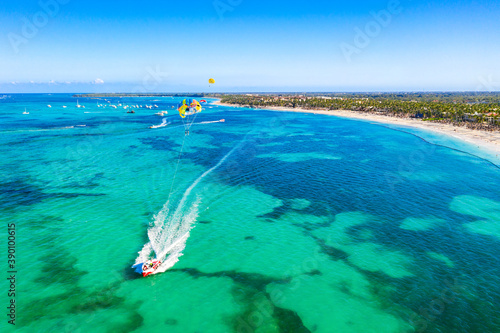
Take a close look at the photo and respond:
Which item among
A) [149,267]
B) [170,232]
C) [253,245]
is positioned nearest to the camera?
[149,267]

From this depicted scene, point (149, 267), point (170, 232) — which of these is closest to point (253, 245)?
point (170, 232)

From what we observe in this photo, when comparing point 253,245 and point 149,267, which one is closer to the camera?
point 149,267

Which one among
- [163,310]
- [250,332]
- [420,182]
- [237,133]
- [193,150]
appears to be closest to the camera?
[250,332]

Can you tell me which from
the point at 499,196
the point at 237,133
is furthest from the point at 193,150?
the point at 499,196

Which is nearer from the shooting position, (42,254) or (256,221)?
(42,254)

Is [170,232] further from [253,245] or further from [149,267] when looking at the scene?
[253,245]

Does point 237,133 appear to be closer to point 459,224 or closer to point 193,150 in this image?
point 193,150
